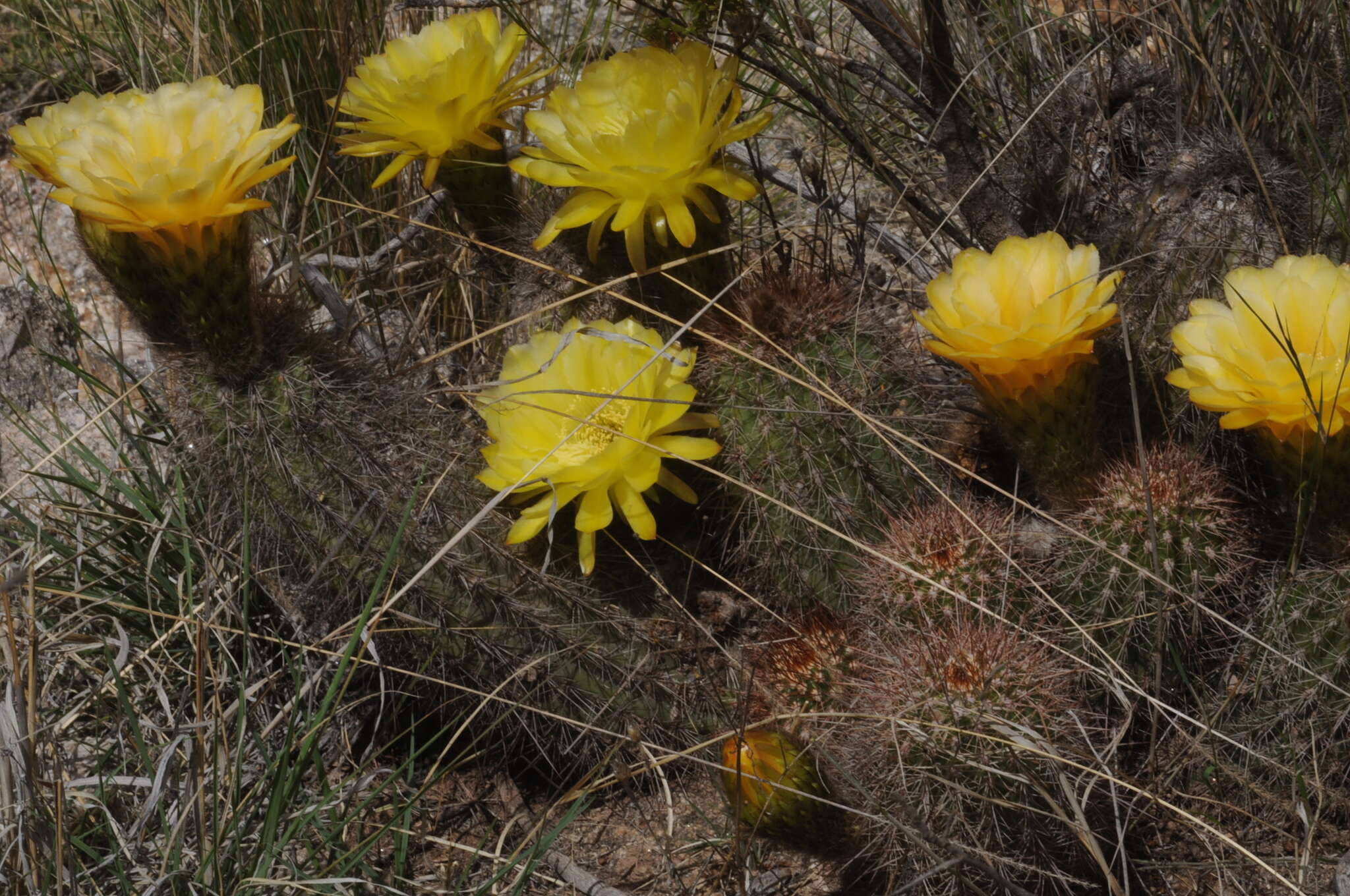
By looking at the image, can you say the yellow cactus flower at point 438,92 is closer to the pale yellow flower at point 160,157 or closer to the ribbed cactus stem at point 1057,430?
the pale yellow flower at point 160,157

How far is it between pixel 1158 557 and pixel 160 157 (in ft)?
4.03

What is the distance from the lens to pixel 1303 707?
4.23 ft

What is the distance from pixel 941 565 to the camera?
139cm

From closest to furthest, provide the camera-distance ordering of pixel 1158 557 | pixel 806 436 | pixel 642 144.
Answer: pixel 1158 557
pixel 642 144
pixel 806 436

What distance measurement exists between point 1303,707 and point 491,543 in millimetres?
972

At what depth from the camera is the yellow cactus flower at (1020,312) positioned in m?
1.24

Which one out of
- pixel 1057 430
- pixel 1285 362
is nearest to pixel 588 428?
pixel 1057 430

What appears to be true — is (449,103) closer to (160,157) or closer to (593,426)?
(160,157)

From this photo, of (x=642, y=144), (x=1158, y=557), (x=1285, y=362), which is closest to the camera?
(x=1285, y=362)

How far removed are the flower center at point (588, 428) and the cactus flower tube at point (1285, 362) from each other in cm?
64

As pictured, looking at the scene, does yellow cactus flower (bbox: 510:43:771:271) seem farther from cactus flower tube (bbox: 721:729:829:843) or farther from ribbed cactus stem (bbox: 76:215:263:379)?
cactus flower tube (bbox: 721:729:829:843)

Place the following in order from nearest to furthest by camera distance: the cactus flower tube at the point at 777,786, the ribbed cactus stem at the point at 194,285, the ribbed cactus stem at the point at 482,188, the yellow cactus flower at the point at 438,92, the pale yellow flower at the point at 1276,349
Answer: the pale yellow flower at the point at 1276,349
the cactus flower tube at the point at 777,786
the ribbed cactus stem at the point at 194,285
the yellow cactus flower at the point at 438,92
the ribbed cactus stem at the point at 482,188

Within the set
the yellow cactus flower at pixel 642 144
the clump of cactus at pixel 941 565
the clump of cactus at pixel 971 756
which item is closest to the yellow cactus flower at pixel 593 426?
the yellow cactus flower at pixel 642 144

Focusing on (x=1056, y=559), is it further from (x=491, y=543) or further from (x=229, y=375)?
(x=229, y=375)
